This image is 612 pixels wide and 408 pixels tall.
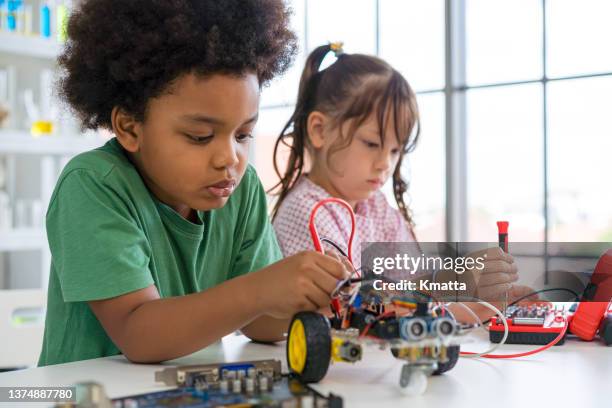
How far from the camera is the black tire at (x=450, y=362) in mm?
669

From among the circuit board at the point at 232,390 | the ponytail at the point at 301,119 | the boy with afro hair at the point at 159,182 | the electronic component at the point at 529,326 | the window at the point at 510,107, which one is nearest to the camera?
the circuit board at the point at 232,390

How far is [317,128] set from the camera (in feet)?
5.60

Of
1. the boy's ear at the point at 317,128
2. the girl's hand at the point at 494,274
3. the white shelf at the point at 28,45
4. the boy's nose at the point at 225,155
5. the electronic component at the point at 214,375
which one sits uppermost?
the white shelf at the point at 28,45

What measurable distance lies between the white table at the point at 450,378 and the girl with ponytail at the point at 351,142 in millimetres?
717

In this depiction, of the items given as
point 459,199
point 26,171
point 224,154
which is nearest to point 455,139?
point 459,199

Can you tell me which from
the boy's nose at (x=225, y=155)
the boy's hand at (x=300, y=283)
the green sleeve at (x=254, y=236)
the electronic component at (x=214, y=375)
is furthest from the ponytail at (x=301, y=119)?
the electronic component at (x=214, y=375)

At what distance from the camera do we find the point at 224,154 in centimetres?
83

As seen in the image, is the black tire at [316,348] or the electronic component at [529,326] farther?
the electronic component at [529,326]

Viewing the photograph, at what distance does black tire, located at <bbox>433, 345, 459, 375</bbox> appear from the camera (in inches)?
26.4

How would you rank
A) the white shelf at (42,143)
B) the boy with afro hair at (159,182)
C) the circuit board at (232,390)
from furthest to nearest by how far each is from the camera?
the white shelf at (42,143)
the boy with afro hair at (159,182)
the circuit board at (232,390)

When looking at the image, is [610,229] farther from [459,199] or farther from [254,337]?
[254,337]

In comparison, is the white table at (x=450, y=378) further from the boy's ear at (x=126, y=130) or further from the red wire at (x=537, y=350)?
the boy's ear at (x=126, y=130)

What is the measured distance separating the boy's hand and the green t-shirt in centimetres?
16

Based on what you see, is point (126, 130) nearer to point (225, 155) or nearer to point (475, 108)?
point (225, 155)
